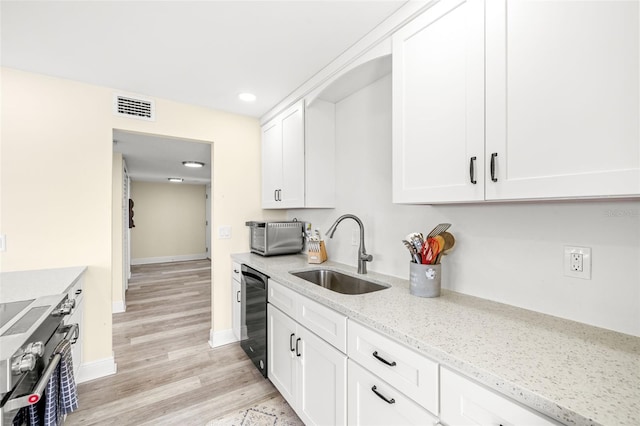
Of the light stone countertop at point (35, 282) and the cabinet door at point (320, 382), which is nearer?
the cabinet door at point (320, 382)

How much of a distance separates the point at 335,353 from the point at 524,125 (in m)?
1.23

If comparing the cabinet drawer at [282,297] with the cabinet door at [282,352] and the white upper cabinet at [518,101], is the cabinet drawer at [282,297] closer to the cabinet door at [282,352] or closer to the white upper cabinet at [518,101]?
the cabinet door at [282,352]

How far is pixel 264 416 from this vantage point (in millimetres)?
1803

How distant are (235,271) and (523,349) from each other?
241 cm

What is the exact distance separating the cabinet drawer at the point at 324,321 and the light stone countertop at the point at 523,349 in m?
0.05

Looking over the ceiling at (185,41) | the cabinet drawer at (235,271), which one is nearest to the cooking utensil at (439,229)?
the ceiling at (185,41)

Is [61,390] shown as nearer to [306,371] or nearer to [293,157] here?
[306,371]

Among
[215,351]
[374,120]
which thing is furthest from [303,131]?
[215,351]

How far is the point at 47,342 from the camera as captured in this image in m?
1.26

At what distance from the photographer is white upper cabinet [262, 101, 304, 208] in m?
2.35

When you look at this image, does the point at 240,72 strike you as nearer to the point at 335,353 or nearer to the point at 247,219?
the point at 247,219

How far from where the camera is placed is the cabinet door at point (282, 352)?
1.72m

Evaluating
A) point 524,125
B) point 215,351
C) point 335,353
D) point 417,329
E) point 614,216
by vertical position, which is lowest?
point 215,351

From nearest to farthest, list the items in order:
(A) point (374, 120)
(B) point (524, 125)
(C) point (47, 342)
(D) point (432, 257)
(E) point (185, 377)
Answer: (B) point (524, 125) → (C) point (47, 342) → (D) point (432, 257) → (A) point (374, 120) → (E) point (185, 377)
